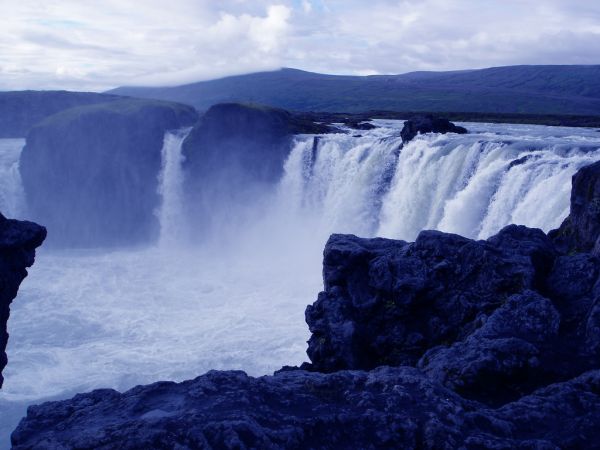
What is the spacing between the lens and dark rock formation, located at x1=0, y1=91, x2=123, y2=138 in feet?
212

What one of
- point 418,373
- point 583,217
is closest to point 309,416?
point 418,373

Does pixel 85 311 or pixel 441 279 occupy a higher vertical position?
pixel 441 279

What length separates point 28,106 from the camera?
65.0 metres

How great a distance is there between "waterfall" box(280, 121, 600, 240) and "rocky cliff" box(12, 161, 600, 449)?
9.05 metres

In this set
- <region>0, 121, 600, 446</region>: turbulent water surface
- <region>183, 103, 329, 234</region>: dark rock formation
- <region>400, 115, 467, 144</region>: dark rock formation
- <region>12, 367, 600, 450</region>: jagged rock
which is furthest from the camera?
<region>183, 103, 329, 234</region>: dark rock formation

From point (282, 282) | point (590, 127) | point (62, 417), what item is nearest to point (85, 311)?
point (282, 282)

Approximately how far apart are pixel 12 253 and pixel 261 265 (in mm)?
26130

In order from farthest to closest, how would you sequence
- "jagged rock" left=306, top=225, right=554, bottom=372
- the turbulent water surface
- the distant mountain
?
the distant mountain → the turbulent water surface → "jagged rock" left=306, top=225, right=554, bottom=372

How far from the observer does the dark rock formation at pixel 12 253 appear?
12.4 m

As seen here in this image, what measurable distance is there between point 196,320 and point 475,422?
2281 cm

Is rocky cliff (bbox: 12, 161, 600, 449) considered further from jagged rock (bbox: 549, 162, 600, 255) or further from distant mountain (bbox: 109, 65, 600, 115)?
distant mountain (bbox: 109, 65, 600, 115)

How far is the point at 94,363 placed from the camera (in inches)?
934

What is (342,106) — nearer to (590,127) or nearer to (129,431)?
(590,127)

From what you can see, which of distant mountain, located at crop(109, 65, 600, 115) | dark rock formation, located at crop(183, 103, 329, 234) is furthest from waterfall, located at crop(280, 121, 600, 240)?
distant mountain, located at crop(109, 65, 600, 115)
